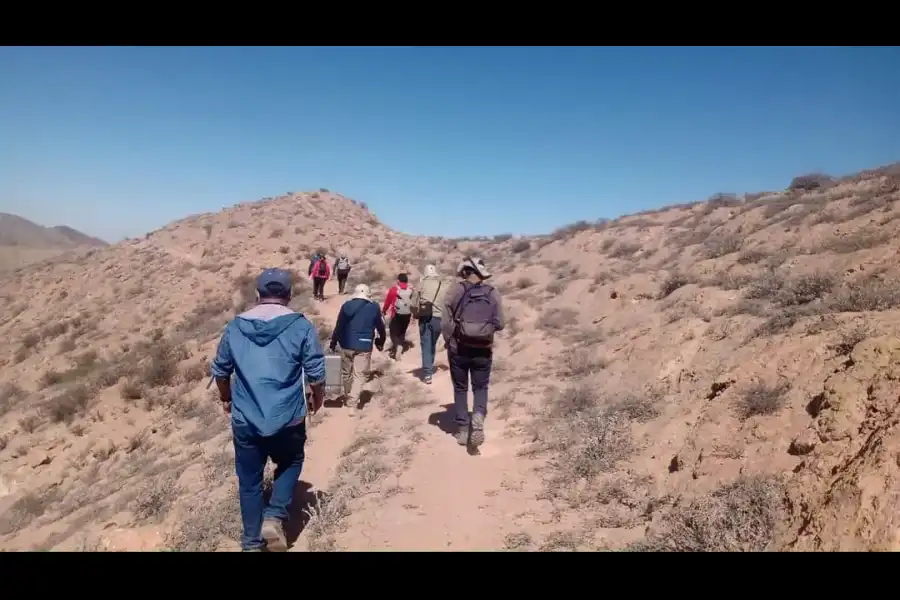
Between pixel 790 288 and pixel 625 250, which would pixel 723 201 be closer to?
pixel 625 250

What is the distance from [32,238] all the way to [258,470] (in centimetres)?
12473

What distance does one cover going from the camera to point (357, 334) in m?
7.05

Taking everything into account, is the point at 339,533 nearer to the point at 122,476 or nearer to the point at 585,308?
the point at 122,476

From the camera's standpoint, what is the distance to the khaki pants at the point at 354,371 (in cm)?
727

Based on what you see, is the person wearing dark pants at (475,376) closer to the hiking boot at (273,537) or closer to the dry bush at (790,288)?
the hiking boot at (273,537)

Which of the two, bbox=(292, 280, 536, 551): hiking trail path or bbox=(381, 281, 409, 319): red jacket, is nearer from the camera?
bbox=(292, 280, 536, 551): hiking trail path

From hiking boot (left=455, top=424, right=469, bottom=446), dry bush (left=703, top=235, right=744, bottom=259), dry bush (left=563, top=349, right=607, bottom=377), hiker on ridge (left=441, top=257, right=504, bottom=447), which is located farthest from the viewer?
dry bush (left=703, top=235, right=744, bottom=259)

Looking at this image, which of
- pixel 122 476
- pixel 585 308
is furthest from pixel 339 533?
pixel 585 308

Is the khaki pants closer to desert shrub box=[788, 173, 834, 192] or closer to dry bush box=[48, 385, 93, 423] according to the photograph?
dry bush box=[48, 385, 93, 423]

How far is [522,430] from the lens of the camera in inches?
250

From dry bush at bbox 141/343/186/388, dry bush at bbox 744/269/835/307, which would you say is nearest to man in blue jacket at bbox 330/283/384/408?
dry bush at bbox 744/269/835/307

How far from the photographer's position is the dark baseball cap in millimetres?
3643

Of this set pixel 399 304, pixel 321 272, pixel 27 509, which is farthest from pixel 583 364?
pixel 321 272
